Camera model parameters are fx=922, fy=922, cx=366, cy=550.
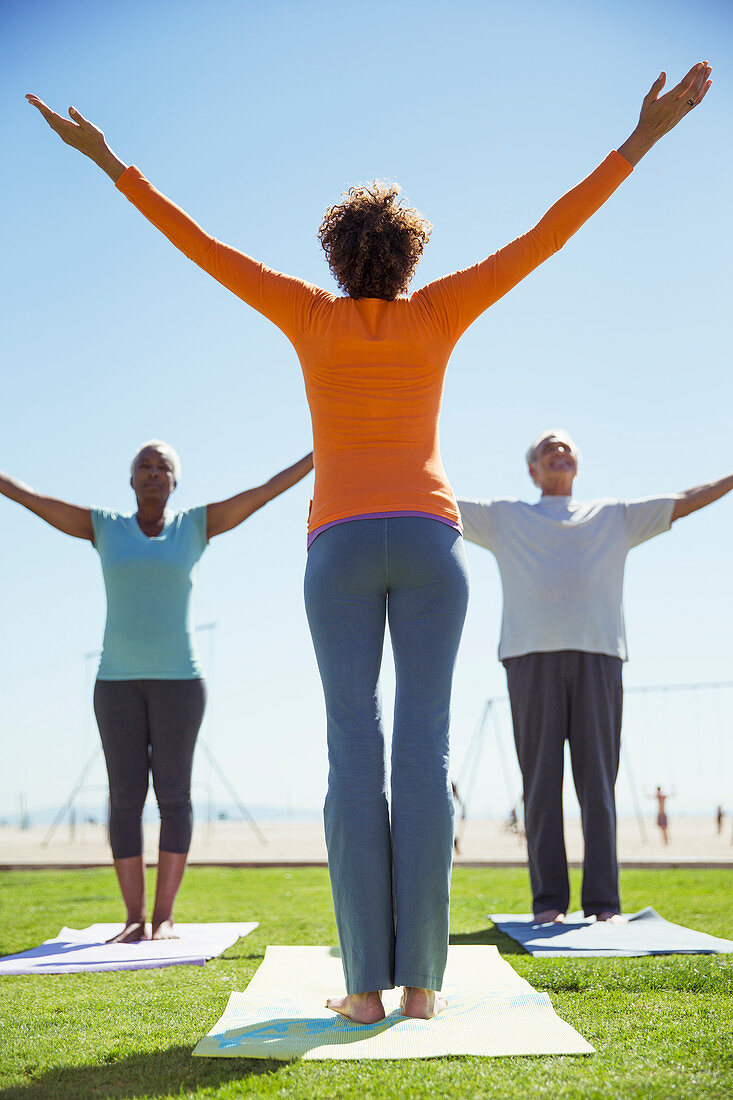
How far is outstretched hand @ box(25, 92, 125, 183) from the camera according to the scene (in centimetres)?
234

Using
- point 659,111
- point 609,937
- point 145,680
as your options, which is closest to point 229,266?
point 659,111

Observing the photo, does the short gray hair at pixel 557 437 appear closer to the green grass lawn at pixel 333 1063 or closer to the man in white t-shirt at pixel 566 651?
the man in white t-shirt at pixel 566 651

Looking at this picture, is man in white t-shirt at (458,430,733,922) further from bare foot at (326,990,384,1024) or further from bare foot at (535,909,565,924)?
bare foot at (326,990,384,1024)

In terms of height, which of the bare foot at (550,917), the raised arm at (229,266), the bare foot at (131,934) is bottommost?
the bare foot at (131,934)

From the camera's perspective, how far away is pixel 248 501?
3.70 m

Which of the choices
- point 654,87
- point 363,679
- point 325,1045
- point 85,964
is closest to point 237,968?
point 85,964

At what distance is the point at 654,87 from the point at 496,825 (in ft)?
39.1

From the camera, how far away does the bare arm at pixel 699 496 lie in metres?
3.77

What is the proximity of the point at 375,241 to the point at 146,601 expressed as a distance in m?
1.87

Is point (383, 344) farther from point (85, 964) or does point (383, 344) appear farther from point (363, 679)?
point (85, 964)

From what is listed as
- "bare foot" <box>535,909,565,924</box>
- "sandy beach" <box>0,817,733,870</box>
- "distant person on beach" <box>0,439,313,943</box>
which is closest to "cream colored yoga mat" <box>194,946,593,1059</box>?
"bare foot" <box>535,909,565,924</box>

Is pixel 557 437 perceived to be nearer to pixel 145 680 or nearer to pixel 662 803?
pixel 145 680

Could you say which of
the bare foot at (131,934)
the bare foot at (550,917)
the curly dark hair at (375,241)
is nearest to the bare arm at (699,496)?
the bare foot at (550,917)

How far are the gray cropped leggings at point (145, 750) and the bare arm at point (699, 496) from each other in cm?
208
